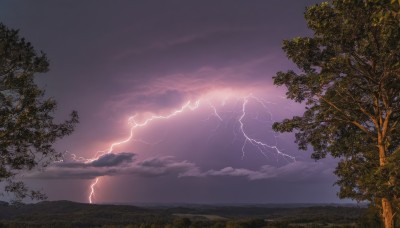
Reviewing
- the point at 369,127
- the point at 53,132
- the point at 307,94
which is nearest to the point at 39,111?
the point at 53,132

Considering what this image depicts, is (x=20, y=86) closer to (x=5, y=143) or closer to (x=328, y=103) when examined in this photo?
(x=5, y=143)

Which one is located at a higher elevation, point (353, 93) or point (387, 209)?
point (353, 93)

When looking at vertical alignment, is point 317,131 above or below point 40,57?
below

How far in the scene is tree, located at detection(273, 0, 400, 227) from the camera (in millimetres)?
18344

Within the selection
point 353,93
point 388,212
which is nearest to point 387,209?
point 388,212

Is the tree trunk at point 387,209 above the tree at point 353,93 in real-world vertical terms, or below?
below

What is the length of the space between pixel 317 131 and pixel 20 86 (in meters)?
A: 18.1

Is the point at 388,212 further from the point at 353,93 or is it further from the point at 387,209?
the point at 353,93

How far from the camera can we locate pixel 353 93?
22656mm

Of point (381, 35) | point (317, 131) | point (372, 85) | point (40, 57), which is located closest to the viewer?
point (381, 35)

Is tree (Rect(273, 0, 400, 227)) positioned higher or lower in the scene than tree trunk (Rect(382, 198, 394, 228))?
higher

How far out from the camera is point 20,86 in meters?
24.7

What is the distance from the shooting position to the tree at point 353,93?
18344 mm

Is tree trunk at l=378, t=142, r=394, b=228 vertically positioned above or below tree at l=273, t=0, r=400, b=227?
below
